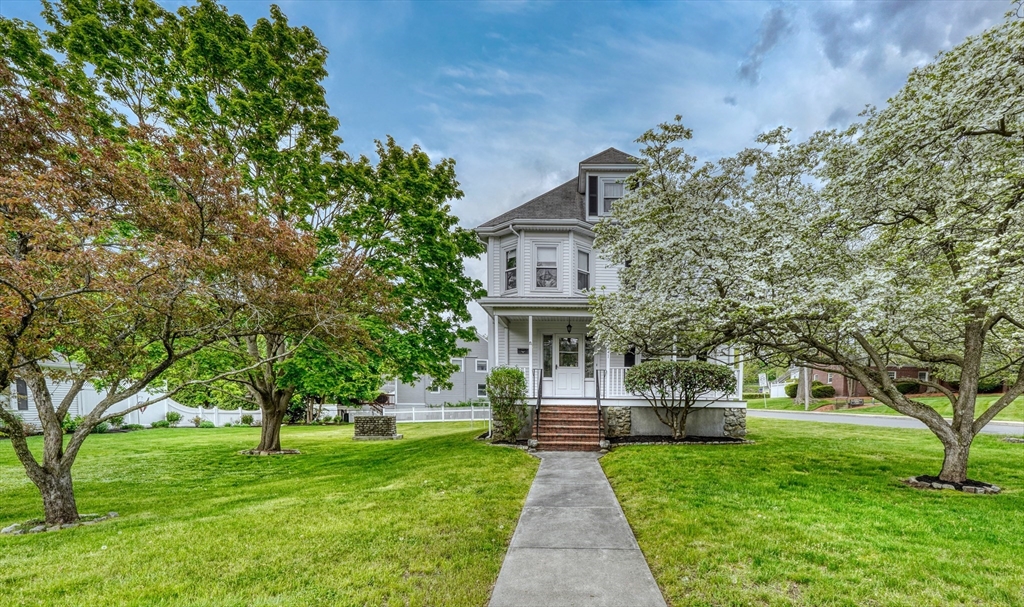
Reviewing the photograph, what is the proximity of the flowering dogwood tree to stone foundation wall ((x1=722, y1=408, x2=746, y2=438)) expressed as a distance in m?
4.08

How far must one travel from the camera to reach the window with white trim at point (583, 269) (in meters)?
13.9

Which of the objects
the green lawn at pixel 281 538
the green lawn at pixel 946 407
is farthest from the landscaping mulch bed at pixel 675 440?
the green lawn at pixel 946 407

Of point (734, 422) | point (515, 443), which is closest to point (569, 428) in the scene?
point (515, 443)

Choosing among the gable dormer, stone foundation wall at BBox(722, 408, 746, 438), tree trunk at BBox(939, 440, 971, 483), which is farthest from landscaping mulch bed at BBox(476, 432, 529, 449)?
the gable dormer

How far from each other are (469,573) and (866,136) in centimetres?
791

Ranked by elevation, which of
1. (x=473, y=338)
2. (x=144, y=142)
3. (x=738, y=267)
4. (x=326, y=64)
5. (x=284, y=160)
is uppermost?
(x=326, y=64)

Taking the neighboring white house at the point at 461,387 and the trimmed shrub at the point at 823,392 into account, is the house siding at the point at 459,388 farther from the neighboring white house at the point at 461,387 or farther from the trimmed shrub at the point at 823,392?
the trimmed shrub at the point at 823,392

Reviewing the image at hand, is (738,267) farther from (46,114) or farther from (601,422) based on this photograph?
(46,114)

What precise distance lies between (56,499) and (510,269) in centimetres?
1116

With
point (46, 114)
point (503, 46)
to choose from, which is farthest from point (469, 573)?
point (503, 46)

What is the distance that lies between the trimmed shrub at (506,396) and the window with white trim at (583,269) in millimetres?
4531

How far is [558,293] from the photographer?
13.4 metres

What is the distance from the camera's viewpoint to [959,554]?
3.83m

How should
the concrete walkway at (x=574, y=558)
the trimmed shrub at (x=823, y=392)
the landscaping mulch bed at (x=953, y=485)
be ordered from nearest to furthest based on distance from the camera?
1. the concrete walkway at (x=574, y=558)
2. the landscaping mulch bed at (x=953, y=485)
3. the trimmed shrub at (x=823, y=392)
